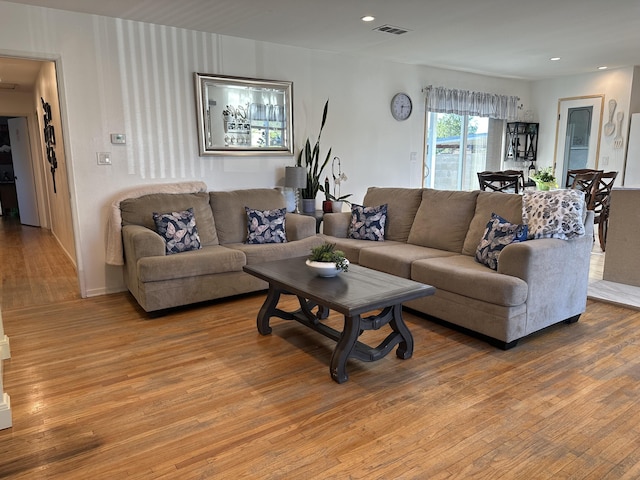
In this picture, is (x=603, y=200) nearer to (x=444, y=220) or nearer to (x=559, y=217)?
(x=444, y=220)

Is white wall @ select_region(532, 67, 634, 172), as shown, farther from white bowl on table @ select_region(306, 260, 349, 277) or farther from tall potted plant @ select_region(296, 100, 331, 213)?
white bowl on table @ select_region(306, 260, 349, 277)

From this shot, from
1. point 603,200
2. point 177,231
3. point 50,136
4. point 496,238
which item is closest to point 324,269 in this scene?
point 496,238

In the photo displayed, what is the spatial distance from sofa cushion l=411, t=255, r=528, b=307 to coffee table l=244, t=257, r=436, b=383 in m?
0.46

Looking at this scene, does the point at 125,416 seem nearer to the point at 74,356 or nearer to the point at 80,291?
the point at 74,356

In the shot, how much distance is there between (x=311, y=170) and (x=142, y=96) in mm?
1974

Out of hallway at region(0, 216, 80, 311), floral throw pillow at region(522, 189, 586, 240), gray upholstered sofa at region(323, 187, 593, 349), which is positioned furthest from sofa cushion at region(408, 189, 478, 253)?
hallway at region(0, 216, 80, 311)

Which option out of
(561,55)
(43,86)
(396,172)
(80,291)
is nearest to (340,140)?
(396,172)

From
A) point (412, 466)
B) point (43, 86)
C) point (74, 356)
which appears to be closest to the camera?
point (412, 466)

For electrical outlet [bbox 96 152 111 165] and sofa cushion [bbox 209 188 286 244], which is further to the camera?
sofa cushion [bbox 209 188 286 244]

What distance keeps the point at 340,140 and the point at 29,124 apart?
5.85 m

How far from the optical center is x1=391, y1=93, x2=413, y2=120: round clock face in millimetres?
5793

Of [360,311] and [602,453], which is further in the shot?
[360,311]

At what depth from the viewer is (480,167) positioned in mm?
7277

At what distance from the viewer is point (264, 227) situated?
4.09 m
